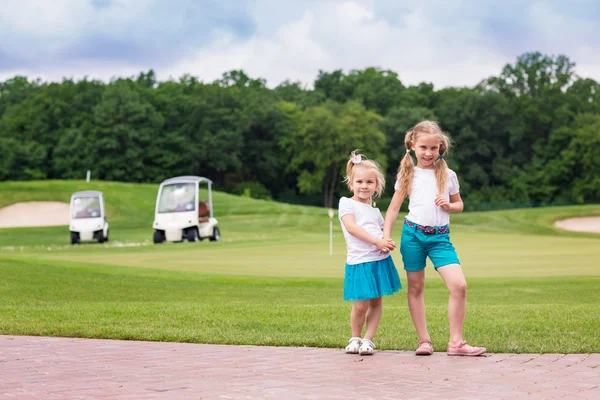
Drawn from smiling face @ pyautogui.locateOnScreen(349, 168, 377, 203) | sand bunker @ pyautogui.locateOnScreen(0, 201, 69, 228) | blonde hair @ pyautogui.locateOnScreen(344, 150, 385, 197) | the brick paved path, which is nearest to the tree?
sand bunker @ pyautogui.locateOnScreen(0, 201, 69, 228)

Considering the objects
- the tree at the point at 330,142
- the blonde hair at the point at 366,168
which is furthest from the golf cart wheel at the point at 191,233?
the tree at the point at 330,142

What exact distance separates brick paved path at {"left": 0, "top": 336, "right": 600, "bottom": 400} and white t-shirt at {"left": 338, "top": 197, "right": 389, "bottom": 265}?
754mm

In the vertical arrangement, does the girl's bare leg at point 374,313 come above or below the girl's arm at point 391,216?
below

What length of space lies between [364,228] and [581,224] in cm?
3747

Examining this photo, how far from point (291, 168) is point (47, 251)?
52712 millimetres

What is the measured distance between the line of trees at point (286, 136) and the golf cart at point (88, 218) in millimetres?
39614

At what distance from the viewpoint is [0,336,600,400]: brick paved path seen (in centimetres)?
509

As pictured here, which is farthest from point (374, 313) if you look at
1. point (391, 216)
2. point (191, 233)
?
point (191, 233)

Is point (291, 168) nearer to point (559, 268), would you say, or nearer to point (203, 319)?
point (559, 268)

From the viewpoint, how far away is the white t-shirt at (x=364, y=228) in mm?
6770

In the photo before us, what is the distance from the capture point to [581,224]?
4194 centimetres

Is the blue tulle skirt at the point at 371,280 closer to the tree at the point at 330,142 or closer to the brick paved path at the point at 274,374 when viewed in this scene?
the brick paved path at the point at 274,374

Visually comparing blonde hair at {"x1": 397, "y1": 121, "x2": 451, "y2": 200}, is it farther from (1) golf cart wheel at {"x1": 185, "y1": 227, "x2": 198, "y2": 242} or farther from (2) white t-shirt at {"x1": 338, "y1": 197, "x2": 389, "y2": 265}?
(1) golf cart wheel at {"x1": 185, "y1": 227, "x2": 198, "y2": 242}

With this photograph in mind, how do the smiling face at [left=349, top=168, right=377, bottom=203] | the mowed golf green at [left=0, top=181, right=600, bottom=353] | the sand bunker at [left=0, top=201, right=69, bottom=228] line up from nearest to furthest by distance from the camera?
the smiling face at [left=349, top=168, right=377, bottom=203] → the mowed golf green at [left=0, top=181, right=600, bottom=353] → the sand bunker at [left=0, top=201, right=69, bottom=228]
